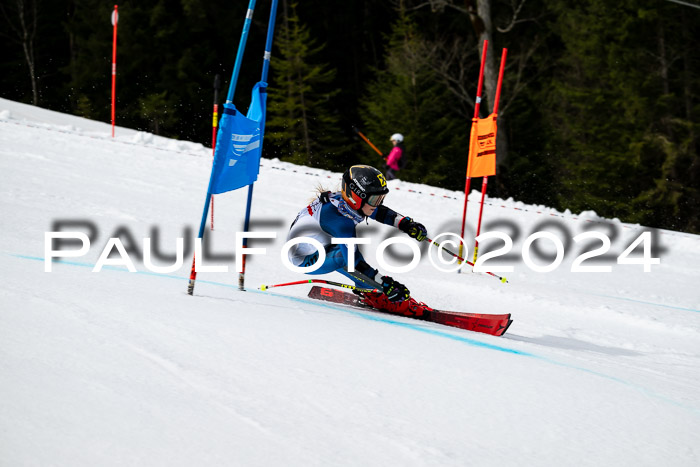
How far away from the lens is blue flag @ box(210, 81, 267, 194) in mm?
4871

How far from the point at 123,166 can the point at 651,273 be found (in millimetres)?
8478

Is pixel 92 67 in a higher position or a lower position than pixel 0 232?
higher

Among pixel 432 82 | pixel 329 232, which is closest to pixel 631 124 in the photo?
pixel 432 82

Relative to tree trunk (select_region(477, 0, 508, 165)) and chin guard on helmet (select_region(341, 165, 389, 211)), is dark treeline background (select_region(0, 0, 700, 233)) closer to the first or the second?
tree trunk (select_region(477, 0, 508, 165))

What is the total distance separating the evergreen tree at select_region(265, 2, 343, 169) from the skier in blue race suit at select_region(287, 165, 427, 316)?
884 inches

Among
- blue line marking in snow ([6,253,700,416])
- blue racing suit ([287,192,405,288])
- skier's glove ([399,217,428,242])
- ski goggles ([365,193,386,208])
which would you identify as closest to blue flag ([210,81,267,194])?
blue racing suit ([287,192,405,288])

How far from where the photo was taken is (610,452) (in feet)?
9.75

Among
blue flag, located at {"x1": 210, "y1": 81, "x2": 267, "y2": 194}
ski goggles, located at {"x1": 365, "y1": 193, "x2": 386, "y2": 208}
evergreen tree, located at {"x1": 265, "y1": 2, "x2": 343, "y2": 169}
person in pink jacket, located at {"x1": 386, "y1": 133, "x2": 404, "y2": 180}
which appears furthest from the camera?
evergreen tree, located at {"x1": 265, "y1": 2, "x2": 343, "y2": 169}

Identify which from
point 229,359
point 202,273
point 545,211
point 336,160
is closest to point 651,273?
point 545,211

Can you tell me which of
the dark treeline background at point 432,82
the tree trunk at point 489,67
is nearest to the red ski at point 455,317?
the tree trunk at point 489,67

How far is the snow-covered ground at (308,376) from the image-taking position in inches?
101

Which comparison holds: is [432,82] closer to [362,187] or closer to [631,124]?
[631,124]

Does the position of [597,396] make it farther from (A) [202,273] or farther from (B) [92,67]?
(B) [92,67]

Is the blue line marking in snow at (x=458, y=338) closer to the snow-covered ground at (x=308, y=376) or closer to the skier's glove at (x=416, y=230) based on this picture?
the snow-covered ground at (x=308, y=376)
